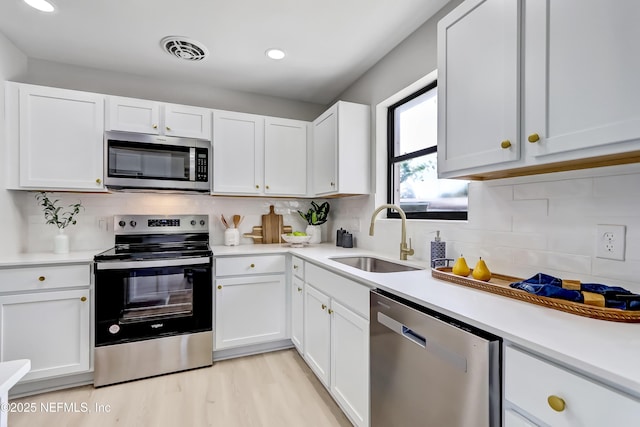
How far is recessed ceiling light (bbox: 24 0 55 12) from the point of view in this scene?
5.82 ft

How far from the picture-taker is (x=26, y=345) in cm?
195

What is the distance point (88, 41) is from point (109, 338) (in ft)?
7.06

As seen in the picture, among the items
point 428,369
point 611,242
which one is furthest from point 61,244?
point 611,242

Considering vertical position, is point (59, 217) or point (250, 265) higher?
point (59, 217)

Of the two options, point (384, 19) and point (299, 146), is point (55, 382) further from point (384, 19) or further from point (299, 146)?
point (384, 19)

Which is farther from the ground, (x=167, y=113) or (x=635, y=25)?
(x=167, y=113)

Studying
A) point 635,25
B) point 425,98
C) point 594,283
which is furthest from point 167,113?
point 594,283

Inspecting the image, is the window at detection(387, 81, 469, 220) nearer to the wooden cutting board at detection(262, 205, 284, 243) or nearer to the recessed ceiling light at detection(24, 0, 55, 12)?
the wooden cutting board at detection(262, 205, 284, 243)

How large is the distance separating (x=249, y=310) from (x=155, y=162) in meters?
1.44

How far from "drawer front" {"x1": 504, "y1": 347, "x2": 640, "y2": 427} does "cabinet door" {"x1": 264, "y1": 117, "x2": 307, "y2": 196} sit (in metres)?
2.37

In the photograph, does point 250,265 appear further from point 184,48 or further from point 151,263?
point 184,48

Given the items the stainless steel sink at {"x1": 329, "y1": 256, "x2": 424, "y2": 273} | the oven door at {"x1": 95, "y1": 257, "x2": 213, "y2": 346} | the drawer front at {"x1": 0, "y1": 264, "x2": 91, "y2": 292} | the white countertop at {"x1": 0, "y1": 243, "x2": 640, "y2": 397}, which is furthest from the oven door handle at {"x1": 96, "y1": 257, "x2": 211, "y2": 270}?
the white countertop at {"x1": 0, "y1": 243, "x2": 640, "y2": 397}

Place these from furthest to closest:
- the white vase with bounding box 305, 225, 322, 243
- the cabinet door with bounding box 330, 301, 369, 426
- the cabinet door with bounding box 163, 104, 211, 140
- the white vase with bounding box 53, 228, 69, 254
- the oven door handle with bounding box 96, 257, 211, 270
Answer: the white vase with bounding box 305, 225, 322, 243, the cabinet door with bounding box 163, 104, 211, 140, the white vase with bounding box 53, 228, 69, 254, the oven door handle with bounding box 96, 257, 211, 270, the cabinet door with bounding box 330, 301, 369, 426

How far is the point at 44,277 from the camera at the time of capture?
6.50 ft
